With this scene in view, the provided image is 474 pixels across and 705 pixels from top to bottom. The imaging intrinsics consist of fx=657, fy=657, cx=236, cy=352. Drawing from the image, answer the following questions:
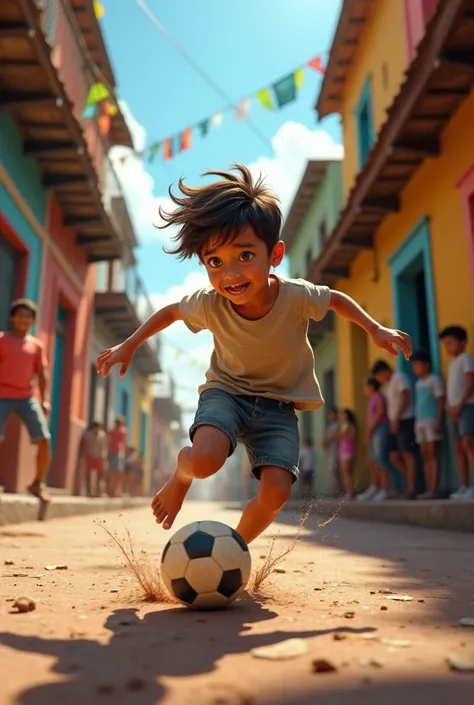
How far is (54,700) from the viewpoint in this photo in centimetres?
111

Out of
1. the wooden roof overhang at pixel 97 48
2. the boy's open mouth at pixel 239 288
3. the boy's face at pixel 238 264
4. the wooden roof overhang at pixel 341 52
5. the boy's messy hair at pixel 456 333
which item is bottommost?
the boy's open mouth at pixel 239 288

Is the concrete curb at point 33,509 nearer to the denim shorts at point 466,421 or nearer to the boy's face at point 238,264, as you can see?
the boy's face at point 238,264

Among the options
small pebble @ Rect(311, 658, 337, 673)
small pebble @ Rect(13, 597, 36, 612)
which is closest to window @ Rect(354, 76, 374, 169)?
small pebble @ Rect(13, 597, 36, 612)

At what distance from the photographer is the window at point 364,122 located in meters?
11.7

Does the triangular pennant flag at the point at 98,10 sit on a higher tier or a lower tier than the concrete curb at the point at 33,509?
higher

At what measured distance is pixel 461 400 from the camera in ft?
20.2

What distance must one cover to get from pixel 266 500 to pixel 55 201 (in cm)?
899

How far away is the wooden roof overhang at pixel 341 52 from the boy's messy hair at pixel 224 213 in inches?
409

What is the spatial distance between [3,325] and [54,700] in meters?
7.87

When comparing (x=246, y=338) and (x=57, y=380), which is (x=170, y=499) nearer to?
(x=246, y=338)

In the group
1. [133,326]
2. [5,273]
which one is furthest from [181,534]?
[133,326]

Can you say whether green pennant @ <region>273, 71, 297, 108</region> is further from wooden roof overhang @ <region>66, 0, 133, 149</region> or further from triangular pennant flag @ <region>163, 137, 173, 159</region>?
wooden roof overhang @ <region>66, 0, 133, 149</region>

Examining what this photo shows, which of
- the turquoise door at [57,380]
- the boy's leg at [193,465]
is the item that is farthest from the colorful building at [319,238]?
the boy's leg at [193,465]

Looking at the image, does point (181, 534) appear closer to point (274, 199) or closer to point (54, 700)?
point (54, 700)
